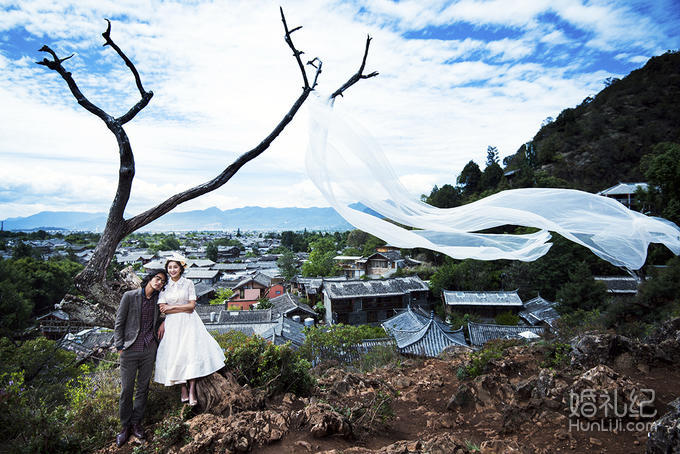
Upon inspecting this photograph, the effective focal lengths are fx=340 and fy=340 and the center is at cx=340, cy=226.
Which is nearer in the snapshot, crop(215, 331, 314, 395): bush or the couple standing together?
the couple standing together

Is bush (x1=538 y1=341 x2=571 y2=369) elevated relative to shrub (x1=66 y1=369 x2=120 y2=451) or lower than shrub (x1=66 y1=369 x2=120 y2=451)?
lower

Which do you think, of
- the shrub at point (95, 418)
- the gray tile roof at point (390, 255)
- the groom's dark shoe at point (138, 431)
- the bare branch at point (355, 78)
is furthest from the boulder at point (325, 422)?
the gray tile roof at point (390, 255)

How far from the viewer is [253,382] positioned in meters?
3.34

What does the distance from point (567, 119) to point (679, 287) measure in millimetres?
32546

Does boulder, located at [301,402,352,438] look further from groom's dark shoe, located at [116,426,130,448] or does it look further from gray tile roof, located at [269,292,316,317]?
gray tile roof, located at [269,292,316,317]

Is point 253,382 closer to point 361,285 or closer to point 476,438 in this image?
point 476,438

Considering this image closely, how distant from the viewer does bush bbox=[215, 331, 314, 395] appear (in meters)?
3.32

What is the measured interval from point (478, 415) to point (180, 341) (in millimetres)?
3235

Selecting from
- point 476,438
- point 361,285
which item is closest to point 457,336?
point 361,285

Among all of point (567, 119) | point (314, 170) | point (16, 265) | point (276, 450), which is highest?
point (567, 119)

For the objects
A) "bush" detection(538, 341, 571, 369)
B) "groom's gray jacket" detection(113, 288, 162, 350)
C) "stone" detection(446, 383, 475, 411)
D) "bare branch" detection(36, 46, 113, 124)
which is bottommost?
"stone" detection(446, 383, 475, 411)

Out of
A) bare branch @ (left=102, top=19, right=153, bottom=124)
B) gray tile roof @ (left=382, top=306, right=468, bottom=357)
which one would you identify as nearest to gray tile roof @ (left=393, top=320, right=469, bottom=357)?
gray tile roof @ (left=382, top=306, right=468, bottom=357)

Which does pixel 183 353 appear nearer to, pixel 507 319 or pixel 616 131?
pixel 507 319

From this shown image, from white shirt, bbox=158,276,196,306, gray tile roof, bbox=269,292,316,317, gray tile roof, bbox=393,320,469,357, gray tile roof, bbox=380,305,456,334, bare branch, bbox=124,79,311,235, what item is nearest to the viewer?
white shirt, bbox=158,276,196,306
